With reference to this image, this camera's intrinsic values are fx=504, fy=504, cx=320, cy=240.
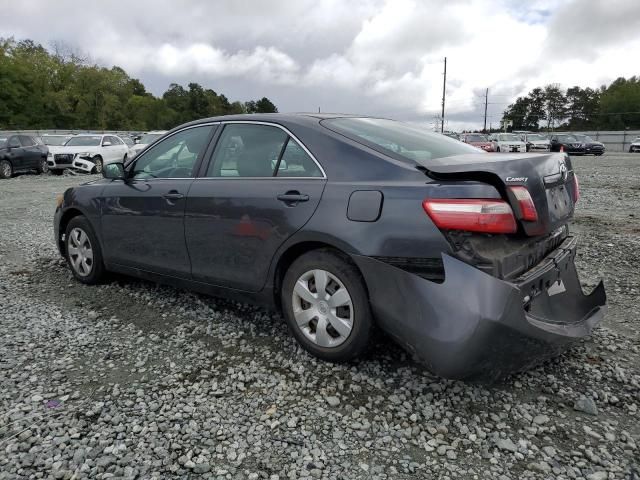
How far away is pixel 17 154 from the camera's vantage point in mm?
18703

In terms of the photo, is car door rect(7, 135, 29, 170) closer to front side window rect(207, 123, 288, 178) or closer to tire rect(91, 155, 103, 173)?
tire rect(91, 155, 103, 173)

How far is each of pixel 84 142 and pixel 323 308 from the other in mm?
21156

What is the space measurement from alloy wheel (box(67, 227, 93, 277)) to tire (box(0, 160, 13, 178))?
53.4 feet

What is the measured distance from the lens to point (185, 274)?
3926mm

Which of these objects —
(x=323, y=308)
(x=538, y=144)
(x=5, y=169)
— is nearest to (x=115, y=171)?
(x=323, y=308)

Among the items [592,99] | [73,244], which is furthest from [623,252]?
[592,99]

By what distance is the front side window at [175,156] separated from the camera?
396 centimetres

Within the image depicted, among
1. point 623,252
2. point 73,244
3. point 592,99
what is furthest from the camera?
point 592,99

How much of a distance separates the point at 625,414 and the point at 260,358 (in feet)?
7.00

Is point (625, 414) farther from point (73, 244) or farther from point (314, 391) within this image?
point (73, 244)

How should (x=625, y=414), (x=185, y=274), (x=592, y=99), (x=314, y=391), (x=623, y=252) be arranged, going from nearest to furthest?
(x=625, y=414) < (x=314, y=391) < (x=185, y=274) < (x=623, y=252) < (x=592, y=99)

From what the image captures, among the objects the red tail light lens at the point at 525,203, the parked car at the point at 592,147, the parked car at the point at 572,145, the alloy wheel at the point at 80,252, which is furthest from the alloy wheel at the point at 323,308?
the parked car at the point at 592,147

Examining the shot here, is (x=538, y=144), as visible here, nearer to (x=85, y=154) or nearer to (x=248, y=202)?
(x=85, y=154)

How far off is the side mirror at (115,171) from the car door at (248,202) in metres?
1.04
